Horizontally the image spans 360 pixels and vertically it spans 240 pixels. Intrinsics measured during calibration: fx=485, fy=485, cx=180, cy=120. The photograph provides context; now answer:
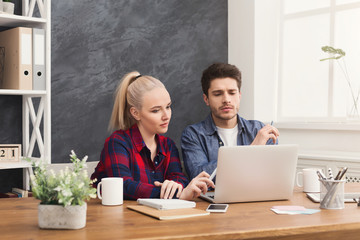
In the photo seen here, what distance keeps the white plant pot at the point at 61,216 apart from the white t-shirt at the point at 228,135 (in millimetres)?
1484

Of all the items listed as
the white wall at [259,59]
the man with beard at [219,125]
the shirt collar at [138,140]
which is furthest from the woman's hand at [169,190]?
Result: the white wall at [259,59]

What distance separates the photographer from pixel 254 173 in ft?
6.27

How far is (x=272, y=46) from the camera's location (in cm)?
409

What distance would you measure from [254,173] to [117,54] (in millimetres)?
1963

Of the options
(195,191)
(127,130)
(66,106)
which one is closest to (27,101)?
(66,106)

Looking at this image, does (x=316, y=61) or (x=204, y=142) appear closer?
(x=204, y=142)

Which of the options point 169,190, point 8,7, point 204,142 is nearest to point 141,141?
point 169,190

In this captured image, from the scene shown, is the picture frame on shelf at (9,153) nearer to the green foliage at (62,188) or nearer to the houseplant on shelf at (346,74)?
the green foliage at (62,188)

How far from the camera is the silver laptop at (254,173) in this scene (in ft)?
6.11

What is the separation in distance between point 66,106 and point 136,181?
135 cm

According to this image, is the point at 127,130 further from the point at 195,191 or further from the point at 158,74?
the point at 158,74

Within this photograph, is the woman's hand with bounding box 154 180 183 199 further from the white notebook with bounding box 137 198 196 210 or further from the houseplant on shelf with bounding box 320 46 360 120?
the houseplant on shelf with bounding box 320 46 360 120

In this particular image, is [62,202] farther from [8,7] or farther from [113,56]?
[113,56]

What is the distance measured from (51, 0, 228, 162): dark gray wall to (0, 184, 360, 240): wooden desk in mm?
1550
